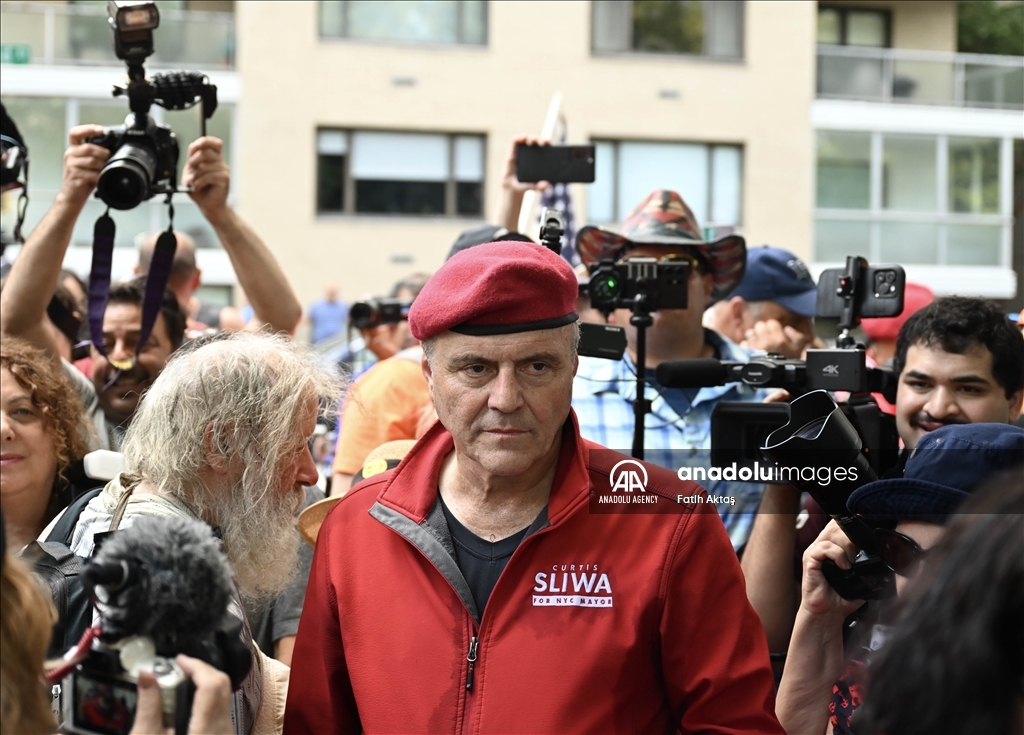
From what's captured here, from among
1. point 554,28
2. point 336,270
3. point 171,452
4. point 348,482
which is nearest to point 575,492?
point 171,452

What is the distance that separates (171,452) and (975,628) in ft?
5.39

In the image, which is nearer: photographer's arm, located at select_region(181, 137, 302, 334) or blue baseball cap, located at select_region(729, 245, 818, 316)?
photographer's arm, located at select_region(181, 137, 302, 334)

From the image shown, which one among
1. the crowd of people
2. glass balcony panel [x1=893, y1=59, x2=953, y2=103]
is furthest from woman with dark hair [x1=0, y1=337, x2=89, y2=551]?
glass balcony panel [x1=893, y1=59, x2=953, y2=103]

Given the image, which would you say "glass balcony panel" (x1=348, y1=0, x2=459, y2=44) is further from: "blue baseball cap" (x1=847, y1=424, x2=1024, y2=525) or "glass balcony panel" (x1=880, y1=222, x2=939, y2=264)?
"glass balcony panel" (x1=880, y1=222, x2=939, y2=264)

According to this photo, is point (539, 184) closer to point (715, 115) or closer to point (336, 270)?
point (715, 115)

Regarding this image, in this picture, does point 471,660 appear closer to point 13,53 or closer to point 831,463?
point 831,463

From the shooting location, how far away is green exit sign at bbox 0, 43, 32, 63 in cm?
491

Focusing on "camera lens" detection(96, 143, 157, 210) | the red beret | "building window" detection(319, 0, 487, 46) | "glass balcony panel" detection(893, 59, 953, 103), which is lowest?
the red beret

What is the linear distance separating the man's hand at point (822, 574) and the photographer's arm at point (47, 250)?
2.37 metres

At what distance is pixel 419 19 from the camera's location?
→ 6105 millimetres

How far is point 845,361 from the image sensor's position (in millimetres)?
3006

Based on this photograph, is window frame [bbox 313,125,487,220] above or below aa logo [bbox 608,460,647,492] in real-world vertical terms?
above

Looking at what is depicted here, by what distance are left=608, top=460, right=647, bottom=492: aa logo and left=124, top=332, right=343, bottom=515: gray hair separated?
0.71 meters

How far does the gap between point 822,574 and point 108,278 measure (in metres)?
2.33
